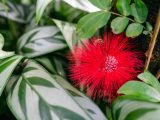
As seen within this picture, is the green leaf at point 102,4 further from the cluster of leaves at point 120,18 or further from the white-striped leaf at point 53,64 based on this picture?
the white-striped leaf at point 53,64

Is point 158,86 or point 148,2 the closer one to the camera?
point 158,86

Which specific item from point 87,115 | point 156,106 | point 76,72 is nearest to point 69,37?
point 76,72

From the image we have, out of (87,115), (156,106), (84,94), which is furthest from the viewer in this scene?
(84,94)

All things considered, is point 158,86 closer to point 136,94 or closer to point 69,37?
point 136,94

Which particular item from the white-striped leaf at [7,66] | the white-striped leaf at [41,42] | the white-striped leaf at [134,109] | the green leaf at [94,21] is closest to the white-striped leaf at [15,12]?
the white-striped leaf at [41,42]

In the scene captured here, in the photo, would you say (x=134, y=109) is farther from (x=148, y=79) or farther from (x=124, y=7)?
(x=124, y=7)

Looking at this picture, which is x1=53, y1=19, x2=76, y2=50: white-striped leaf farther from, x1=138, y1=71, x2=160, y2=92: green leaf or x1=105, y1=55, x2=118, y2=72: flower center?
x1=138, y1=71, x2=160, y2=92: green leaf

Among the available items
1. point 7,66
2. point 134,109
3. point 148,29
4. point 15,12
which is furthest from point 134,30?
point 15,12
